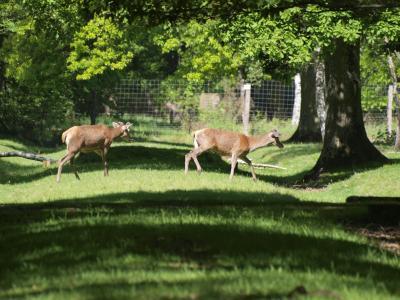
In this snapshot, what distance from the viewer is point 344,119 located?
1085 inches

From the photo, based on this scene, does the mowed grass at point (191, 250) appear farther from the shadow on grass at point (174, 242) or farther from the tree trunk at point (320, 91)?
the tree trunk at point (320, 91)

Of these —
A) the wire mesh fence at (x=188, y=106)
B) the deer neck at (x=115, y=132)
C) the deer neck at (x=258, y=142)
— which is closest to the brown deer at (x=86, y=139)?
the deer neck at (x=115, y=132)

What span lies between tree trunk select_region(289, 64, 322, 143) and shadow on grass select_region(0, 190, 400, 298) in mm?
25435

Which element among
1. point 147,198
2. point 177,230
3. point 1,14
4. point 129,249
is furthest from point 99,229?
point 1,14

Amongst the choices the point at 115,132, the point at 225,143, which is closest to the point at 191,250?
the point at 225,143

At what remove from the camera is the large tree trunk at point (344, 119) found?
1078 inches

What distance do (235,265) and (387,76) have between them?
133ft

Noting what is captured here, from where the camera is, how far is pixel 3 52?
46.0 meters

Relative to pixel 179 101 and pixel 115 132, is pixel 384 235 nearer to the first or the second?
pixel 115 132

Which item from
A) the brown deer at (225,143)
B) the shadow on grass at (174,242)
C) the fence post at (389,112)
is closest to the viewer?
the shadow on grass at (174,242)

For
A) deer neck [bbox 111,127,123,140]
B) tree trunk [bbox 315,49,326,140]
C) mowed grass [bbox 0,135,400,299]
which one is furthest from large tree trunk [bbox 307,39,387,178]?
tree trunk [bbox 315,49,326,140]

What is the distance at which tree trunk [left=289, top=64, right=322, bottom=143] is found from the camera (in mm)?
40219

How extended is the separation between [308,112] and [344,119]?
42.8ft

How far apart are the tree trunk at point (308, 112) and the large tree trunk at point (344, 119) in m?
12.2
